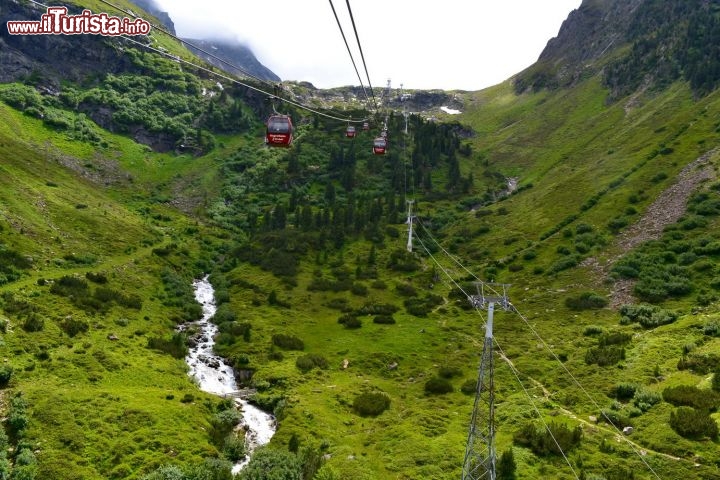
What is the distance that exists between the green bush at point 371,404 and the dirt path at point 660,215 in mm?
33609

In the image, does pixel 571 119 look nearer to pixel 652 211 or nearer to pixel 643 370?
pixel 652 211

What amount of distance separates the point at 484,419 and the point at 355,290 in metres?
39.6

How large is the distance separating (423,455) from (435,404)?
30.0ft

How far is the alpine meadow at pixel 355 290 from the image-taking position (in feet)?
102

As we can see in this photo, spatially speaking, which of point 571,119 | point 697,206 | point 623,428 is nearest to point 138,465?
point 623,428

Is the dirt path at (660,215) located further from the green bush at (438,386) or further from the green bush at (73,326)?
the green bush at (73,326)

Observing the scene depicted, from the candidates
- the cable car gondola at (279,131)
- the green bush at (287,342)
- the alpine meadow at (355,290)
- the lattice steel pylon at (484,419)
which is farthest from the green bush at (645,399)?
the cable car gondola at (279,131)

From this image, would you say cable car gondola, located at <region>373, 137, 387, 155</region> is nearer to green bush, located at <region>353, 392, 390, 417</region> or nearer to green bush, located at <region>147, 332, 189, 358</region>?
green bush, located at <region>147, 332, 189, 358</region>

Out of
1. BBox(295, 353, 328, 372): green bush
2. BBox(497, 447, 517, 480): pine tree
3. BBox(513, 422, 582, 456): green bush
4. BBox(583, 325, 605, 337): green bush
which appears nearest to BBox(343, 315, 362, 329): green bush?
BBox(295, 353, 328, 372): green bush

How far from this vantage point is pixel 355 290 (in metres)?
72.6

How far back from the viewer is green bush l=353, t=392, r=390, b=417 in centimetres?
3991

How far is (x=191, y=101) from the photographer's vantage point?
170m

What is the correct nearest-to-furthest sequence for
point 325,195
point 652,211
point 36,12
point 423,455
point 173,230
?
point 423,455 → point 652,211 → point 173,230 → point 325,195 → point 36,12

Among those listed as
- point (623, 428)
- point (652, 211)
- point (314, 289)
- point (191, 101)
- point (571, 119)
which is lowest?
point (314, 289)
